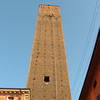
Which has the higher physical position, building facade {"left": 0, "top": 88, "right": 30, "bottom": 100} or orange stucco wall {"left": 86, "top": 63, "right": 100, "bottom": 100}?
orange stucco wall {"left": 86, "top": 63, "right": 100, "bottom": 100}

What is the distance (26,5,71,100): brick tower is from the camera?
53.3 feet

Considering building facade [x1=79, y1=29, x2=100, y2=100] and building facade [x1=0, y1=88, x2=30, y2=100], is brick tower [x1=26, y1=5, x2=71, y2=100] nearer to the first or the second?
building facade [x1=0, y1=88, x2=30, y2=100]

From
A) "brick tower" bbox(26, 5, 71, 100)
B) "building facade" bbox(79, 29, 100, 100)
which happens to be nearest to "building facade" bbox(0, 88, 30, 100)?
"building facade" bbox(79, 29, 100, 100)

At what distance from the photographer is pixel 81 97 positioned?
8.23 m

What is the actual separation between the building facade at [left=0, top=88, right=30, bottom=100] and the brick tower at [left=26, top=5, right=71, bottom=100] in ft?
15.2

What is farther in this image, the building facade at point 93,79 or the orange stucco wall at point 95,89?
the orange stucco wall at point 95,89

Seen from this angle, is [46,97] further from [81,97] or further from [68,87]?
[81,97]

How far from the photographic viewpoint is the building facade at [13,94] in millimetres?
10984

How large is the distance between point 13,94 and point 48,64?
7.76 metres

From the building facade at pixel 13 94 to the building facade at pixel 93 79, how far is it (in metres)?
4.14

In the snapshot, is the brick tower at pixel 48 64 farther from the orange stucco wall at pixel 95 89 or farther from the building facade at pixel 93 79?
the orange stucco wall at pixel 95 89

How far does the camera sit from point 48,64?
18562 millimetres

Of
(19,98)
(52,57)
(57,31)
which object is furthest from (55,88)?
(57,31)

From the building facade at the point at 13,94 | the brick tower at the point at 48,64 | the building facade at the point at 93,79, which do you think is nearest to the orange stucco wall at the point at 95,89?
the building facade at the point at 93,79
